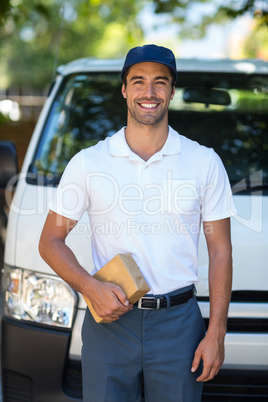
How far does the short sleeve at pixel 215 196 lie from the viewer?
228cm

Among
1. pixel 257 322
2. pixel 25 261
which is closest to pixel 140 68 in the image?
pixel 25 261

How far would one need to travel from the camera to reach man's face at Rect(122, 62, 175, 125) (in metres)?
2.27

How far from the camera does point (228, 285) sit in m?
2.26

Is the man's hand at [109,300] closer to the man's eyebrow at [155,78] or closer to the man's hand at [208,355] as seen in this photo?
the man's hand at [208,355]

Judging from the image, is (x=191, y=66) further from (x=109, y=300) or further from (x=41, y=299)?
(x=109, y=300)

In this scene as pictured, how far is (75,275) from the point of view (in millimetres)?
2166

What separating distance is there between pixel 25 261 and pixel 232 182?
1.21 metres

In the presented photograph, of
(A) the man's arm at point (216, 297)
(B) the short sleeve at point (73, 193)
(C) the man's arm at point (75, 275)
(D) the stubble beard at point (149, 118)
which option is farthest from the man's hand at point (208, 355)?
(D) the stubble beard at point (149, 118)

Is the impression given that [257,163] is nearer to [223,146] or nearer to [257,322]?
[223,146]

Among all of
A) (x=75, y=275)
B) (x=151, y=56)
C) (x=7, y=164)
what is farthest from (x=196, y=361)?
Answer: (x=7, y=164)

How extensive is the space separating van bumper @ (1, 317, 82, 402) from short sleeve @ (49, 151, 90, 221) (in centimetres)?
75

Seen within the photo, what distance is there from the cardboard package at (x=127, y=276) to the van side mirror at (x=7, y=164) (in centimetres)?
146

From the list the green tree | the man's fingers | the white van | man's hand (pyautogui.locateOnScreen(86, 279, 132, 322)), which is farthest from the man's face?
the green tree

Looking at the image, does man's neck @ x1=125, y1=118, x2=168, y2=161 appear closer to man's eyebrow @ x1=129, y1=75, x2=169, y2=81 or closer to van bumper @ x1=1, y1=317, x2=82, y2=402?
man's eyebrow @ x1=129, y1=75, x2=169, y2=81
